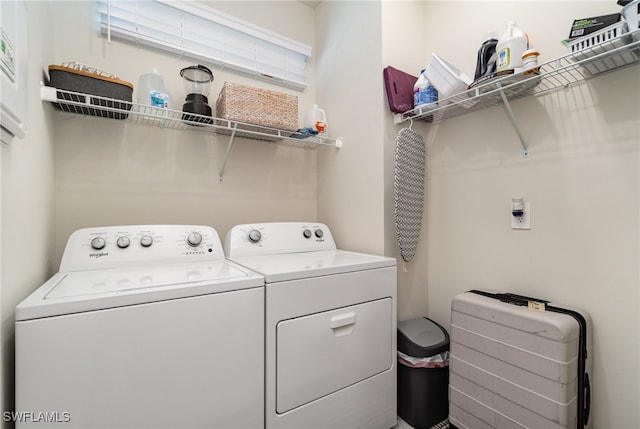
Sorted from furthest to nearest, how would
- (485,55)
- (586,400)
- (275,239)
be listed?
(275,239)
(485,55)
(586,400)

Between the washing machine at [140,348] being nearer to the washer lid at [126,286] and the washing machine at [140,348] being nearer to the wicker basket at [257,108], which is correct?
the washer lid at [126,286]

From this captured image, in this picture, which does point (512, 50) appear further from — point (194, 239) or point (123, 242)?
point (123, 242)

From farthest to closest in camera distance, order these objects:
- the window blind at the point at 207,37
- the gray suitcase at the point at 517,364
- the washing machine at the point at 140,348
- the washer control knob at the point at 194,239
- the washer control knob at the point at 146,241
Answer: the window blind at the point at 207,37 < the washer control knob at the point at 194,239 < the washer control knob at the point at 146,241 < the gray suitcase at the point at 517,364 < the washing machine at the point at 140,348

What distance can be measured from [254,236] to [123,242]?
0.60 meters

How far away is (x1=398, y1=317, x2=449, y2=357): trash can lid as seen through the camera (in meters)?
1.47

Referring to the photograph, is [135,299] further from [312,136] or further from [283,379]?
[312,136]

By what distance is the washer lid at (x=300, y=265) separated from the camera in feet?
3.72

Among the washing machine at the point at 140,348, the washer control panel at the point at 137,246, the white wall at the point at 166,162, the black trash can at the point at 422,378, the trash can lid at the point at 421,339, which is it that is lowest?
the black trash can at the point at 422,378

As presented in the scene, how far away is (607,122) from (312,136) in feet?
4.57

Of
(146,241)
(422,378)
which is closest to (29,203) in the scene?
(146,241)

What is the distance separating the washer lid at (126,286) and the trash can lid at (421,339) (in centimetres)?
90

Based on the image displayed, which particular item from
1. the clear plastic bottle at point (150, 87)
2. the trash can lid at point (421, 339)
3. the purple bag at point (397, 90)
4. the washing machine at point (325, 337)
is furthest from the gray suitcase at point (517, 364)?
the clear plastic bottle at point (150, 87)

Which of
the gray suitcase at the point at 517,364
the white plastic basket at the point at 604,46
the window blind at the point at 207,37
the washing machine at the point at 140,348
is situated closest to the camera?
the washing machine at the point at 140,348

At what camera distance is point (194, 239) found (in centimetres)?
143
